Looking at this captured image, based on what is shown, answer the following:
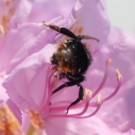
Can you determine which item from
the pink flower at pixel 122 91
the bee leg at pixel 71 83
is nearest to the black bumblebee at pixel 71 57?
the bee leg at pixel 71 83

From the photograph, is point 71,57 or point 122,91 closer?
point 71,57

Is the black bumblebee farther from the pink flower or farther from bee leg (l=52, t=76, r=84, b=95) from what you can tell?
the pink flower

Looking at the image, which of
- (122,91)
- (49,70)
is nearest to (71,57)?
(49,70)

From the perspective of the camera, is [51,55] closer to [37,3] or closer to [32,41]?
[32,41]

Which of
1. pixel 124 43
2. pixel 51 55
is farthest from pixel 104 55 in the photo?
pixel 51 55

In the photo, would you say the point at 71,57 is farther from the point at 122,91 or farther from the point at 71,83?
the point at 122,91

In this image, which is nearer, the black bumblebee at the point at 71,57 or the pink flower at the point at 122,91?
the black bumblebee at the point at 71,57

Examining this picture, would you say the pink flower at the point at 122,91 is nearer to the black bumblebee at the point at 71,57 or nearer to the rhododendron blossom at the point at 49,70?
the rhododendron blossom at the point at 49,70
